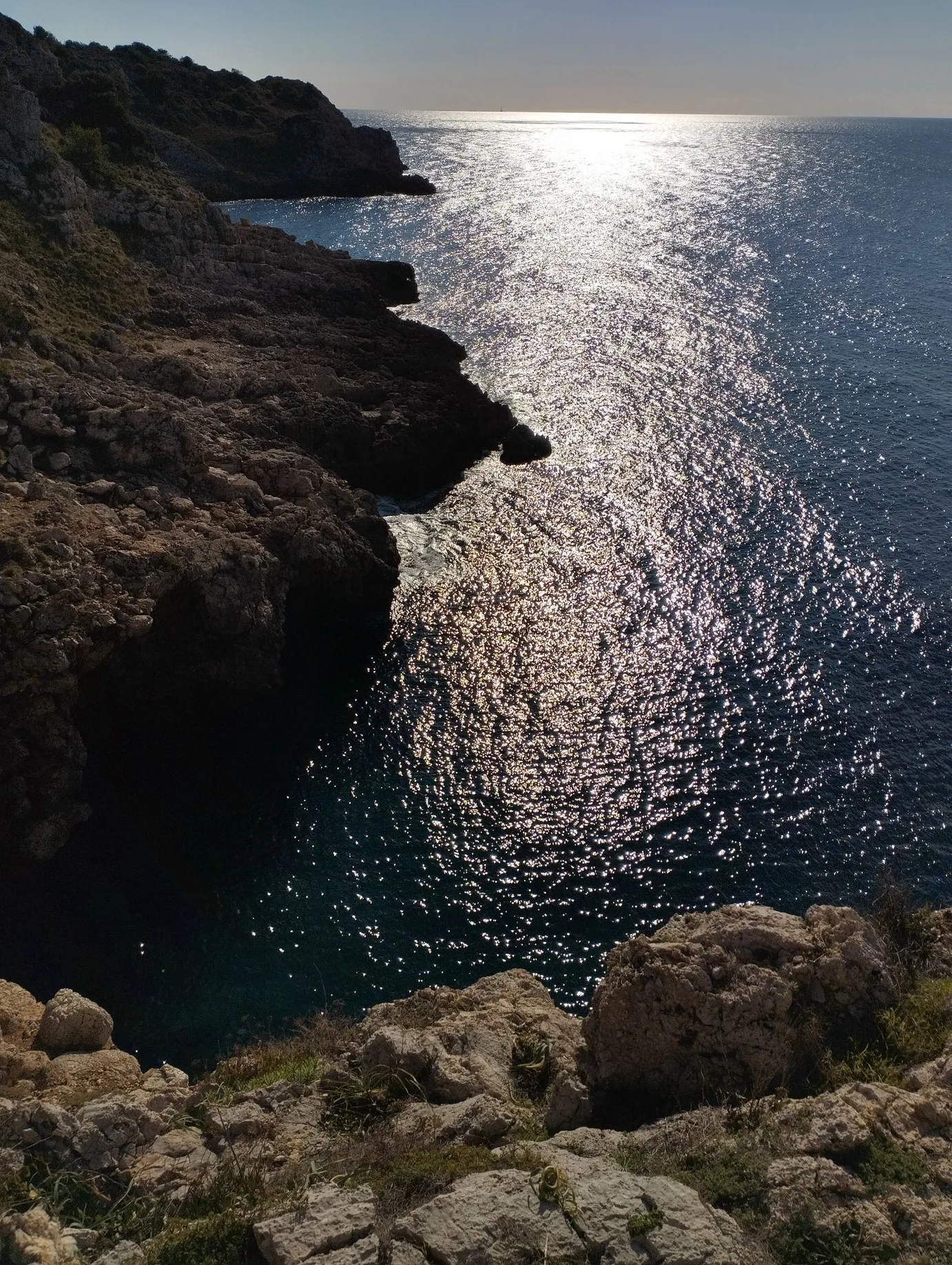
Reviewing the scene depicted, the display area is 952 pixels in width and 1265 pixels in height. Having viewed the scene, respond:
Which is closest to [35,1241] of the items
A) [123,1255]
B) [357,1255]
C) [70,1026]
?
[123,1255]

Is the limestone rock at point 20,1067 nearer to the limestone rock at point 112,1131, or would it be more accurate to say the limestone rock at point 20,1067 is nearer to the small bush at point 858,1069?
the limestone rock at point 112,1131

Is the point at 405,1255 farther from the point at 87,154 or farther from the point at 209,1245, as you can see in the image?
the point at 87,154

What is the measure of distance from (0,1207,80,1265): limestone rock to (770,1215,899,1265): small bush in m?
9.81

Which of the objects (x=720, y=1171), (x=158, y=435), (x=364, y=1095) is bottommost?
(x=364, y=1095)

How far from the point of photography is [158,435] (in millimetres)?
39906

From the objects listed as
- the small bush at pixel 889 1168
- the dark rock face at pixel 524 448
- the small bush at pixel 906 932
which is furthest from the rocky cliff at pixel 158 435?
the small bush at pixel 889 1168

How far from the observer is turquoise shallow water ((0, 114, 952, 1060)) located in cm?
2802

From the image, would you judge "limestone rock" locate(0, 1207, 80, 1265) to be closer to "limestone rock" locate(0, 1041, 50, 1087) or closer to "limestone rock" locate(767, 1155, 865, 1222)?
"limestone rock" locate(0, 1041, 50, 1087)

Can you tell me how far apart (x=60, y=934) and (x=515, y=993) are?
48.1 feet

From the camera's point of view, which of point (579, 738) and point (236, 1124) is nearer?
point (236, 1124)

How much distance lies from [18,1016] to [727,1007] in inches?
610

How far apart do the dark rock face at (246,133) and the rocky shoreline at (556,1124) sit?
129 m

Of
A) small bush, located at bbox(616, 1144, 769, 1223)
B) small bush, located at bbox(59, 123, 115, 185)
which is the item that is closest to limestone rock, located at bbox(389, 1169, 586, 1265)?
small bush, located at bbox(616, 1144, 769, 1223)

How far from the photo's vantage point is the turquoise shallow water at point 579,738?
91.9ft
